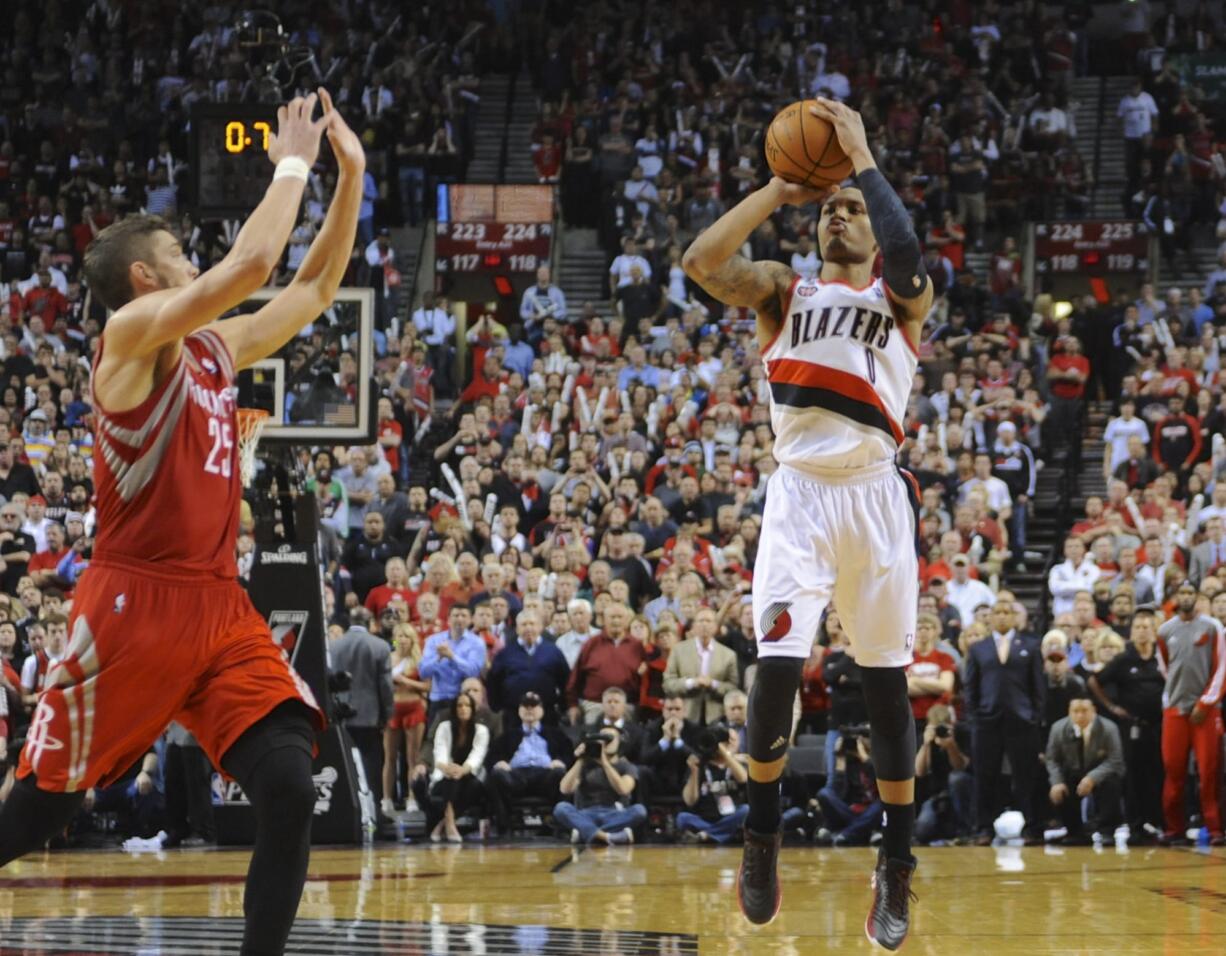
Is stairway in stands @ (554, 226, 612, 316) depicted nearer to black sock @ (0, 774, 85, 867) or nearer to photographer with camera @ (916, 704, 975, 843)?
photographer with camera @ (916, 704, 975, 843)

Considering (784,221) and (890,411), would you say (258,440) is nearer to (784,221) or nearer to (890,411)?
(890,411)

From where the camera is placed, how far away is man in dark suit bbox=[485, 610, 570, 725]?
15484mm

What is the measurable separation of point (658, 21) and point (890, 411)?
23.5 metres

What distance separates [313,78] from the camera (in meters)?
27.7

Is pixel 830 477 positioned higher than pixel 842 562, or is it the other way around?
pixel 830 477

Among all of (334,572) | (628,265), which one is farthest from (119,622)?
(628,265)

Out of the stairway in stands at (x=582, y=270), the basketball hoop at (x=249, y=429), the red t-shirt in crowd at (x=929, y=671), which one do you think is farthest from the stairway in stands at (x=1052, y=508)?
the basketball hoop at (x=249, y=429)

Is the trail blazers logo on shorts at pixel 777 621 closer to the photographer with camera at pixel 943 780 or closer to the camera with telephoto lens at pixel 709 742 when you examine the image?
the camera with telephoto lens at pixel 709 742

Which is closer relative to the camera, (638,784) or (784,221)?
(638,784)

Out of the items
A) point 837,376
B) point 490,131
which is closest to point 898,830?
point 837,376

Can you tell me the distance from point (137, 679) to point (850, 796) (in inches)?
395

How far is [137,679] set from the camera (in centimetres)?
535

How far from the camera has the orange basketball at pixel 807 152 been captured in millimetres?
6738

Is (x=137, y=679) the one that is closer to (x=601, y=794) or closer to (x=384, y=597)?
(x=601, y=794)
